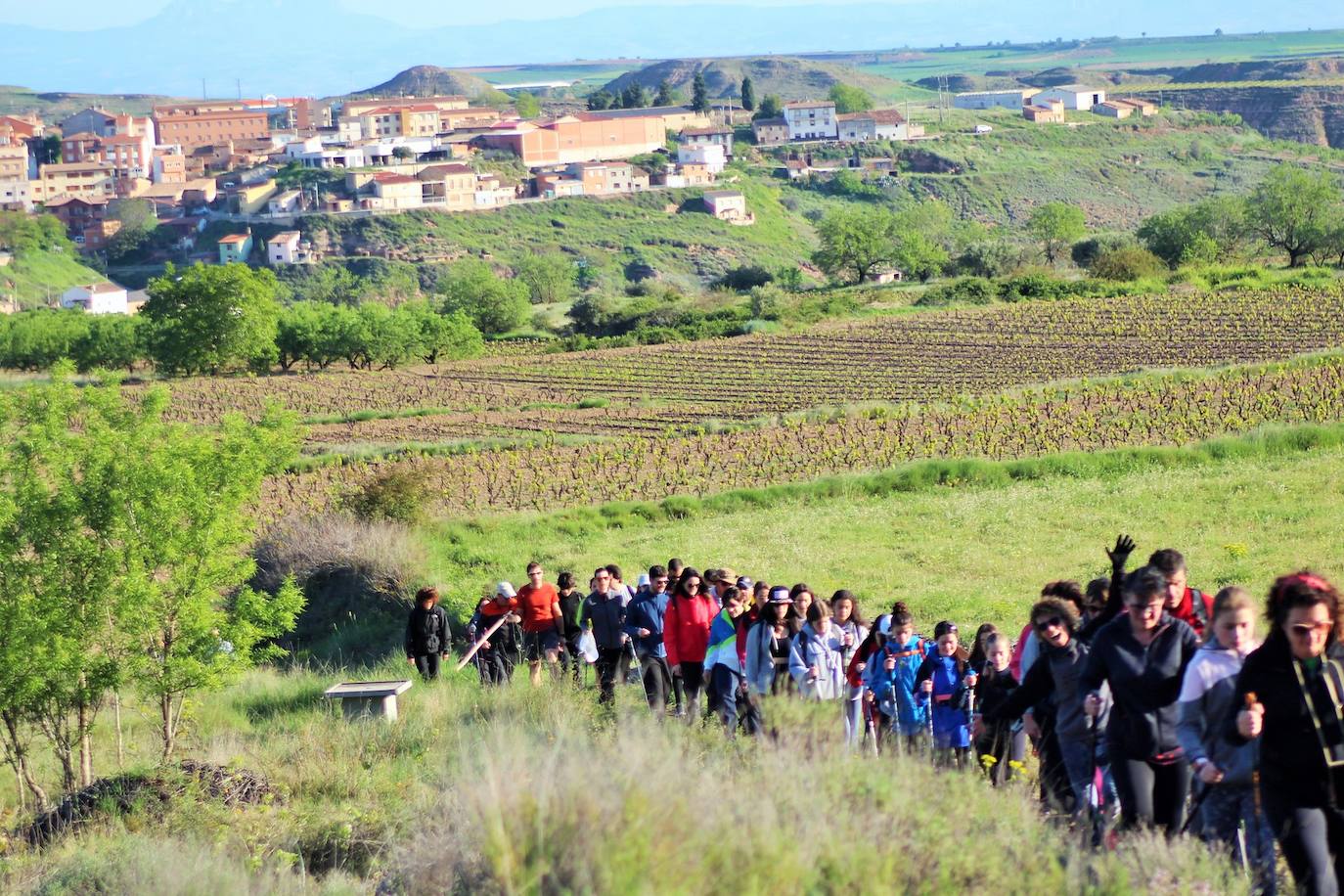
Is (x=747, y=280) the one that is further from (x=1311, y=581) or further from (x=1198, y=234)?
(x=1311, y=581)

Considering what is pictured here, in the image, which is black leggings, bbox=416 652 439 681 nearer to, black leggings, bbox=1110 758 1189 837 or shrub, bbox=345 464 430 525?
black leggings, bbox=1110 758 1189 837

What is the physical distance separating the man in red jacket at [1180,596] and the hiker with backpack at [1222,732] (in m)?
0.76

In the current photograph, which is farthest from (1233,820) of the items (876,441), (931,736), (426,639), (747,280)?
(747,280)

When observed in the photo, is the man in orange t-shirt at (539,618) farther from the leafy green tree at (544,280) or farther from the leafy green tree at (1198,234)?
the leafy green tree at (544,280)

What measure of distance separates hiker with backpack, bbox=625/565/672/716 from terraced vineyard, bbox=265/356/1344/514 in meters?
15.0

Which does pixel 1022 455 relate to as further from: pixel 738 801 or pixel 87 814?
pixel 738 801

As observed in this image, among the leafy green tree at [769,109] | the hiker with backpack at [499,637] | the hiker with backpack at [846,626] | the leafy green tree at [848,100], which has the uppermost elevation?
the leafy green tree at [848,100]

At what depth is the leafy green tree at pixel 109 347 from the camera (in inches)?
2682

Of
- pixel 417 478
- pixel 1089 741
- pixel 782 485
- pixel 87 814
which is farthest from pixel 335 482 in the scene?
pixel 1089 741

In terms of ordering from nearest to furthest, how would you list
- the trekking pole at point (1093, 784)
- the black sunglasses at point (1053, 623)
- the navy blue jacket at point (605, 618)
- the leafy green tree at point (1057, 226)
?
the trekking pole at point (1093, 784) → the black sunglasses at point (1053, 623) → the navy blue jacket at point (605, 618) → the leafy green tree at point (1057, 226)

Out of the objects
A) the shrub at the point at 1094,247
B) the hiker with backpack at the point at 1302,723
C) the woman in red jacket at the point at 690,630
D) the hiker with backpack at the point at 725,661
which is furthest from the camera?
the shrub at the point at 1094,247

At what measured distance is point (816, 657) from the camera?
9508mm

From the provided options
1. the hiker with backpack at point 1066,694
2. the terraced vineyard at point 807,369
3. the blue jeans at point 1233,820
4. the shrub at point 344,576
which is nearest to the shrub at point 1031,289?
the terraced vineyard at point 807,369

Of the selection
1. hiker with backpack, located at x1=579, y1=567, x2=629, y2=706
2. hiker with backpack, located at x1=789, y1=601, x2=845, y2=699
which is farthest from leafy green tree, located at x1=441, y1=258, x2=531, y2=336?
hiker with backpack, located at x1=789, y1=601, x2=845, y2=699
